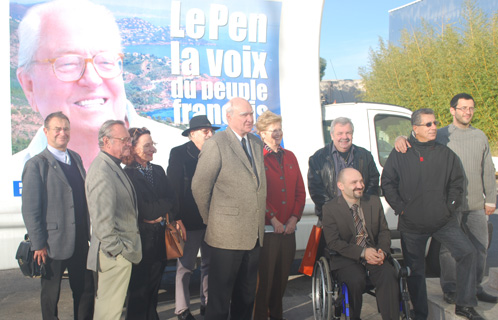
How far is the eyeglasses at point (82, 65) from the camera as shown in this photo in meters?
4.86

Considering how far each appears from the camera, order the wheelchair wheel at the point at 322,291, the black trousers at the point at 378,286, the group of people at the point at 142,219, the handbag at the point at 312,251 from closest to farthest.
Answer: the group of people at the point at 142,219, the black trousers at the point at 378,286, the wheelchair wheel at the point at 322,291, the handbag at the point at 312,251

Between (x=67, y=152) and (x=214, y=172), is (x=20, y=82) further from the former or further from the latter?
(x=214, y=172)

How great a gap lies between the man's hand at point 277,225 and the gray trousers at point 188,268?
2.74ft

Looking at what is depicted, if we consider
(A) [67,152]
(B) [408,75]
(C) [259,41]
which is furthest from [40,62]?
(B) [408,75]

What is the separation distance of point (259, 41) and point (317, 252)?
2476mm

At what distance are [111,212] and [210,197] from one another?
2.45 ft

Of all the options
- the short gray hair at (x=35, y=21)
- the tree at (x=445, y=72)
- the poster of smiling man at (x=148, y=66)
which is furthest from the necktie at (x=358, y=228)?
the tree at (x=445, y=72)

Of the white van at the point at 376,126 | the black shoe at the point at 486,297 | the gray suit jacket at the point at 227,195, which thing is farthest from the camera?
the white van at the point at 376,126

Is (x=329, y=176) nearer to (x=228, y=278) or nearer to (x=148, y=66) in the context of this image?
(x=228, y=278)

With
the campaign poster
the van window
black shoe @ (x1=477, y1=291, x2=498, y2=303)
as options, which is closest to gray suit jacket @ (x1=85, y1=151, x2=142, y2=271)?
the campaign poster

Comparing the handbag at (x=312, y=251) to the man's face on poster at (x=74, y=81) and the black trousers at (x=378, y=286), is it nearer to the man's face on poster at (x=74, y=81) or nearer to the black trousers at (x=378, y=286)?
the black trousers at (x=378, y=286)

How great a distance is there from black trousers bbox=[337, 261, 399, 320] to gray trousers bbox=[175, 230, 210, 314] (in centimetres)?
143

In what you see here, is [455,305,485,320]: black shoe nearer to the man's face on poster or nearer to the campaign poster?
the campaign poster

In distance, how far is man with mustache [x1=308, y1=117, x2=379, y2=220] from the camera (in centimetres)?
452
